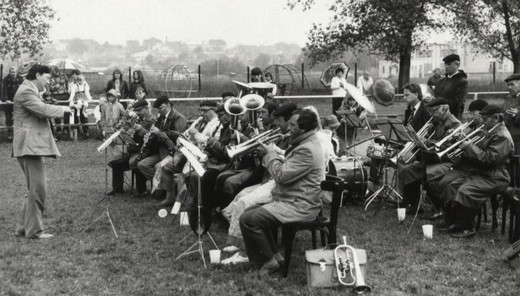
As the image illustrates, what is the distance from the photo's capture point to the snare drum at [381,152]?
994 centimetres

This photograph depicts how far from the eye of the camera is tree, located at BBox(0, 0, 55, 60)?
2689 centimetres

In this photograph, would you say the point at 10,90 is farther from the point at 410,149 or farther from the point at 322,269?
the point at 322,269

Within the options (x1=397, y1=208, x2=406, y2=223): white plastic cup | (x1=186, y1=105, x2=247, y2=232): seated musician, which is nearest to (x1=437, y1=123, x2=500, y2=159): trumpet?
(x1=397, y1=208, x2=406, y2=223): white plastic cup

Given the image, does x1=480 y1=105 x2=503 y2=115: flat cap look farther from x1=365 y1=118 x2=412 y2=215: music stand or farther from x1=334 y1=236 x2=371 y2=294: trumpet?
x1=334 y1=236 x2=371 y2=294: trumpet

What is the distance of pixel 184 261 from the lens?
7.38 m

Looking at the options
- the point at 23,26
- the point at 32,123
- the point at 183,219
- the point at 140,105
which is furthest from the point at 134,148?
the point at 23,26

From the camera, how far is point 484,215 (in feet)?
30.0

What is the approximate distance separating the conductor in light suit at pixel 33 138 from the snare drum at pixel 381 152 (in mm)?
4551

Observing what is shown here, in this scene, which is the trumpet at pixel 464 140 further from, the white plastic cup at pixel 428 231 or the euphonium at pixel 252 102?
the euphonium at pixel 252 102

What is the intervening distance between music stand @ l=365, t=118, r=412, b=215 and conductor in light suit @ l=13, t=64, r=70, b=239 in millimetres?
4160

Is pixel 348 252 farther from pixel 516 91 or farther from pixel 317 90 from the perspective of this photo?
pixel 317 90

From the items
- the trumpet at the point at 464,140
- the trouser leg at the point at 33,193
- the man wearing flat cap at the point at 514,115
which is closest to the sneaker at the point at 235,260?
the trouser leg at the point at 33,193

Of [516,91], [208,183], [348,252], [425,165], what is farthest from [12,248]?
[516,91]

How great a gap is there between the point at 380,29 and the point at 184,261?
22.6m
